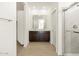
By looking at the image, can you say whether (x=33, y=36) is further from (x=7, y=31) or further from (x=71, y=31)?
(x=7, y=31)

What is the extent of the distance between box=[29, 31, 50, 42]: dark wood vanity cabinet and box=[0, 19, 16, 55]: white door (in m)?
3.19

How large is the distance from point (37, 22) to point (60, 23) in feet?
8.37

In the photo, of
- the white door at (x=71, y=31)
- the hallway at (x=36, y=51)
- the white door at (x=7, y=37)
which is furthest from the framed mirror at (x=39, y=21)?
the white door at (x=7, y=37)

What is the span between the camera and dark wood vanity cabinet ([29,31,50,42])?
14.9ft

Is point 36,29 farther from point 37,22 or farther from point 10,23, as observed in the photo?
point 10,23

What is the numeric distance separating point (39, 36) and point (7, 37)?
3280 mm

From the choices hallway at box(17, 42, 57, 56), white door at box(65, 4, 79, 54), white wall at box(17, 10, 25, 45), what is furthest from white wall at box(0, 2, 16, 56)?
white wall at box(17, 10, 25, 45)

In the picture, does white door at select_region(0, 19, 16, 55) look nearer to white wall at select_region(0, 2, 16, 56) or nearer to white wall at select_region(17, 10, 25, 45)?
white wall at select_region(0, 2, 16, 56)

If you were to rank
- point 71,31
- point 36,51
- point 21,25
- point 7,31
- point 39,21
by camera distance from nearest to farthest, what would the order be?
point 7,31 < point 71,31 < point 36,51 < point 21,25 < point 39,21

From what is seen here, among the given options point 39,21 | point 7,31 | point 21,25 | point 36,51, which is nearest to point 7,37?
point 7,31

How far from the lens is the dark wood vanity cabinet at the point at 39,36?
453 centimetres

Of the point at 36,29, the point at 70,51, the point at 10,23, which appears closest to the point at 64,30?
the point at 70,51

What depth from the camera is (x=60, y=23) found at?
7.65ft

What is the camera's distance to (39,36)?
453 cm
